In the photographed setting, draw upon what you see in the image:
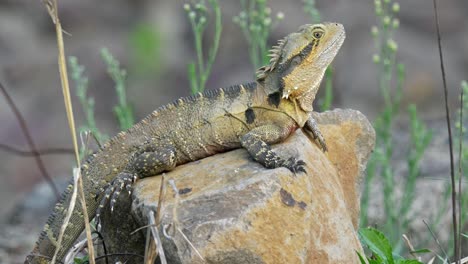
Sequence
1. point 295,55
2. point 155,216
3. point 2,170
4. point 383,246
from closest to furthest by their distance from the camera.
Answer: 1. point 155,216
2. point 383,246
3. point 295,55
4. point 2,170

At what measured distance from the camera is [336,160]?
234 inches

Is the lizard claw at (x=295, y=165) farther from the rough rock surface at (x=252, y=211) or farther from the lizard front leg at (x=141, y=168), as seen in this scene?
the lizard front leg at (x=141, y=168)

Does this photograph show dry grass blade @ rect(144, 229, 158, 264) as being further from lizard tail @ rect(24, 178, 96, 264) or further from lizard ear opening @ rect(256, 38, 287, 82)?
lizard ear opening @ rect(256, 38, 287, 82)

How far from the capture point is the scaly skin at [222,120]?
5590mm

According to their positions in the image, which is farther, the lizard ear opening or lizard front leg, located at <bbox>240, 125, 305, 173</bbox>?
the lizard ear opening

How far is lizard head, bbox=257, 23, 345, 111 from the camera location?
5.62 m

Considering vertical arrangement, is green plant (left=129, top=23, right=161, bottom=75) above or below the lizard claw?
above

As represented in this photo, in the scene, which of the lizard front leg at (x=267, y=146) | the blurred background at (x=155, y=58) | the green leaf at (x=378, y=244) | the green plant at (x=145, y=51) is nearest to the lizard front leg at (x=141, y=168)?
the lizard front leg at (x=267, y=146)

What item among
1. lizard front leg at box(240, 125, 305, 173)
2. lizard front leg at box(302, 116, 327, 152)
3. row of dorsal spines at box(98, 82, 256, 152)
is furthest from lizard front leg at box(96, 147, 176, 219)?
lizard front leg at box(302, 116, 327, 152)

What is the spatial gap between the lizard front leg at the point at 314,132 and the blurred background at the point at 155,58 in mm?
5377

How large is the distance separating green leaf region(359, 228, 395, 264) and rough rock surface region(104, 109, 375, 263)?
0.28 feet

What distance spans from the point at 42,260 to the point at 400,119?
729 centimetres

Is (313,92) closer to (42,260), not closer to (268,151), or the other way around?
(268,151)

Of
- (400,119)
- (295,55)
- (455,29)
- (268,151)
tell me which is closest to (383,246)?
(268,151)
